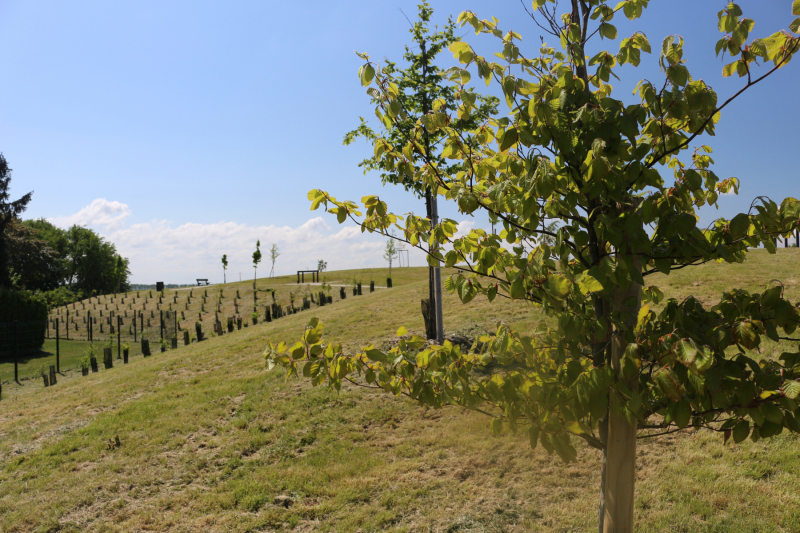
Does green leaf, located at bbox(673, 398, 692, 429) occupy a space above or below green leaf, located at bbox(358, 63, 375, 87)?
below

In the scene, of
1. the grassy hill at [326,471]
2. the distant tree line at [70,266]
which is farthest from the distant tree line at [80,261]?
the grassy hill at [326,471]

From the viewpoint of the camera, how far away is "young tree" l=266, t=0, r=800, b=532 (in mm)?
1750

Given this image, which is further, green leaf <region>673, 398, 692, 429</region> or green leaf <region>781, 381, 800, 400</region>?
green leaf <region>673, 398, 692, 429</region>

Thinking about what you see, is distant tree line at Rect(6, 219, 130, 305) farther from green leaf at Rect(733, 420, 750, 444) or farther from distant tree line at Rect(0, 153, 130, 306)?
green leaf at Rect(733, 420, 750, 444)

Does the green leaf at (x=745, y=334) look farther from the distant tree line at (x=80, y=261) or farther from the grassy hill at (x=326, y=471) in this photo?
the distant tree line at (x=80, y=261)

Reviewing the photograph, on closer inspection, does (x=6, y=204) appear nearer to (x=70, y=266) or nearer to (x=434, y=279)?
(x=70, y=266)

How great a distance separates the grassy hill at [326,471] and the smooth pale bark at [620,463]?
1252 millimetres

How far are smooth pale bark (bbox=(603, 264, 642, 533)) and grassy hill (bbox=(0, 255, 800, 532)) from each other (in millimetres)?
1252

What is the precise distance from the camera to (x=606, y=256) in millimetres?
1904

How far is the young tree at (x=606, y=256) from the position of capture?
175cm

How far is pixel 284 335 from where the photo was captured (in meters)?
13.2

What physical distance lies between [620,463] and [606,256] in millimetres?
1118

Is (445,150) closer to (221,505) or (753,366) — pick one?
(753,366)

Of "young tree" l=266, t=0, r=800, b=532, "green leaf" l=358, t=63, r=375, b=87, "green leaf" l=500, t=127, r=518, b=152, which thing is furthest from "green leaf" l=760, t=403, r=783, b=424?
"green leaf" l=358, t=63, r=375, b=87
